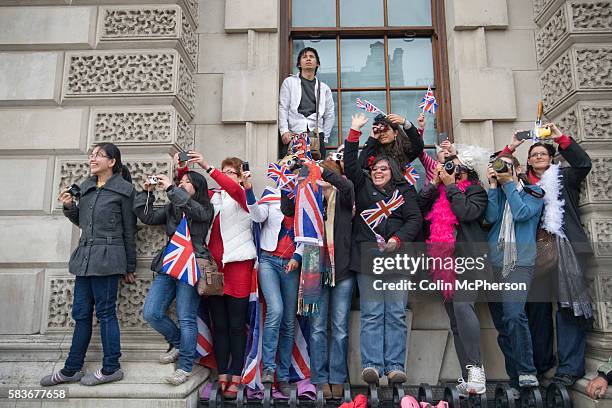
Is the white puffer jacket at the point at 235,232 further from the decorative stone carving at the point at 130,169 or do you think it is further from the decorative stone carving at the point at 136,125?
the decorative stone carving at the point at 136,125

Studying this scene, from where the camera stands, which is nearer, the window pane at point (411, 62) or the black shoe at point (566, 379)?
the black shoe at point (566, 379)

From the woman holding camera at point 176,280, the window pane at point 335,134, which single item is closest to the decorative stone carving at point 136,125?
the woman holding camera at point 176,280

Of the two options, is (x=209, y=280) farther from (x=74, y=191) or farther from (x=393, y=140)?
(x=393, y=140)

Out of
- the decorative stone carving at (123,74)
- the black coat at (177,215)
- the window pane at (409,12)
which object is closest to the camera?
the black coat at (177,215)

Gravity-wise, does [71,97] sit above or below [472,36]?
below

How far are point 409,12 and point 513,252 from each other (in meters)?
3.73

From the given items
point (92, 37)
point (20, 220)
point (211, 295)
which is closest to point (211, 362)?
point (211, 295)

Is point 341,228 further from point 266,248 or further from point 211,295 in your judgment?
point 211,295

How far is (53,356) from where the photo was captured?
4.84m

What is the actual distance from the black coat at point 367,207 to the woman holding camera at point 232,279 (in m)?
1.06

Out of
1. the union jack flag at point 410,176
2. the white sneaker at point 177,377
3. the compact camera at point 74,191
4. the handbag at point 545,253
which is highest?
the union jack flag at point 410,176

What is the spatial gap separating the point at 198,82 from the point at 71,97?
58.1 inches

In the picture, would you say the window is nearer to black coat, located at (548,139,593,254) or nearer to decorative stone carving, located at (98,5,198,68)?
decorative stone carving, located at (98,5,198,68)

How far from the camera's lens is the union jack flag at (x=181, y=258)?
4.62 meters
